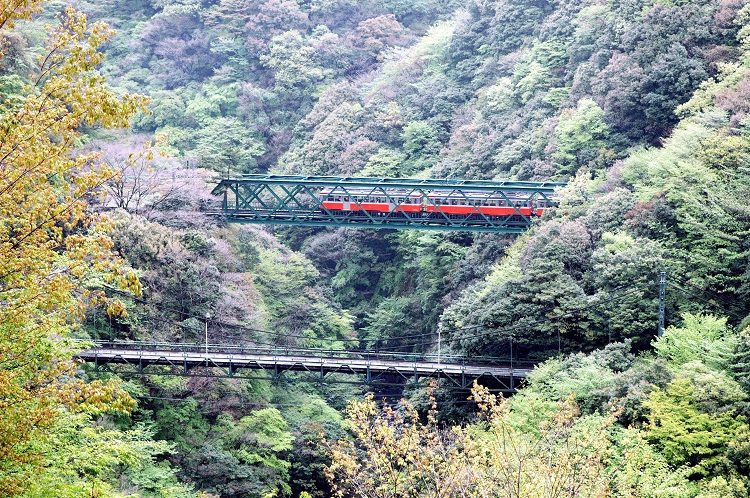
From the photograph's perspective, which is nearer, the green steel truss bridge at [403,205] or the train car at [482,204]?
the green steel truss bridge at [403,205]

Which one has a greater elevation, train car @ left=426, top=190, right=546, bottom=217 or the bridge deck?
train car @ left=426, top=190, right=546, bottom=217

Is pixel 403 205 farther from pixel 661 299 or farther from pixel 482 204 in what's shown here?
pixel 661 299

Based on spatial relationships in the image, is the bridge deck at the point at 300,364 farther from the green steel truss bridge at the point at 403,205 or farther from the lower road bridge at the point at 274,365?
the green steel truss bridge at the point at 403,205

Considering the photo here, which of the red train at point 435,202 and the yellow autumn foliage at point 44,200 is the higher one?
the yellow autumn foliage at point 44,200

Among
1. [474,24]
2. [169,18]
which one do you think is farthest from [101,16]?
[474,24]

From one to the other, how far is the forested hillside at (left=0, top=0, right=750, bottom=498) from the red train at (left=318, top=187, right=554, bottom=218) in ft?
4.40

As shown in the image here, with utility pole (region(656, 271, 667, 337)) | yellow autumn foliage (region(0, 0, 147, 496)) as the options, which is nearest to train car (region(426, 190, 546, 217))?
utility pole (region(656, 271, 667, 337))

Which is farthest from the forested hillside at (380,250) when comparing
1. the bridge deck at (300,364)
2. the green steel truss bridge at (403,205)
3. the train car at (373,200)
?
the train car at (373,200)

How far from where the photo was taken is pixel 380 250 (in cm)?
3634

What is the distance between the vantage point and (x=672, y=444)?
14750mm

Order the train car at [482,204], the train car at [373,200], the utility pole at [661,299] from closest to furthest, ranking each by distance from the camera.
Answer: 1. the utility pole at [661,299]
2. the train car at [482,204]
3. the train car at [373,200]

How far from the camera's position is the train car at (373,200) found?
30.4 m

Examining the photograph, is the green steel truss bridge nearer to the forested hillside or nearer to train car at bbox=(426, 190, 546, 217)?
train car at bbox=(426, 190, 546, 217)

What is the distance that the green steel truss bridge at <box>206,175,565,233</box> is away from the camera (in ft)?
95.0
